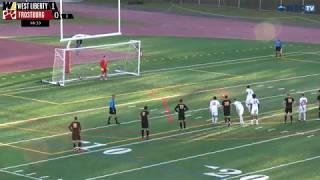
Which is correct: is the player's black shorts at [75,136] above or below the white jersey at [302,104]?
below

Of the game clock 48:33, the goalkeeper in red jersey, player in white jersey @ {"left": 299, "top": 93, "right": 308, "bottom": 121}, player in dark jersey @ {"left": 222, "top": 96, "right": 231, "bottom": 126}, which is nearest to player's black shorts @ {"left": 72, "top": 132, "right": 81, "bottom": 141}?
player in dark jersey @ {"left": 222, "top": 96, "right": 231, "bottom": 126}

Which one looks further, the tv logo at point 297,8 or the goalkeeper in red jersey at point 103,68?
the tv logo at point 297,8

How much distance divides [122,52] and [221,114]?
870 inches

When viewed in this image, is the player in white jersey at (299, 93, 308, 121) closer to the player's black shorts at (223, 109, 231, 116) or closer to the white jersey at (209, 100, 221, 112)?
the player's black shorts at (223, 109, 231, 116)

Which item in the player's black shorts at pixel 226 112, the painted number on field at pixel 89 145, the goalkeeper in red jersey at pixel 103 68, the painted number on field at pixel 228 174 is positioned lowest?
the painted number on field at pixel 228 174

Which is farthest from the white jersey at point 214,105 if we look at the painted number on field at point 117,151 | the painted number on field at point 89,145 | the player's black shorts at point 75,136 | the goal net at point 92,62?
the goal net at point 92,62

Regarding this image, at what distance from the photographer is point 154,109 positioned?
39.5 metres
